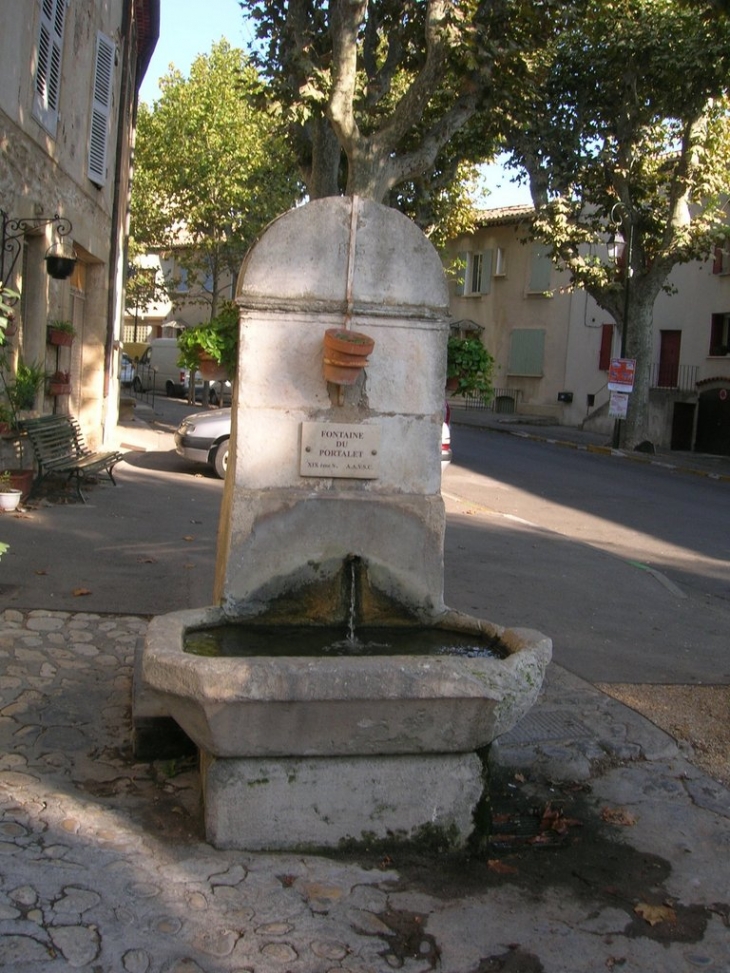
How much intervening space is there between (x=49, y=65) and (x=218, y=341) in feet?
27.8

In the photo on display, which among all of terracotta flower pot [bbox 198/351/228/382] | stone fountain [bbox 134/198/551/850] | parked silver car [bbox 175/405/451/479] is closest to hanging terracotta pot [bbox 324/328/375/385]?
stone fountain [bbox 134/198/551/850]

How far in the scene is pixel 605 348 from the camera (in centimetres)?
3462

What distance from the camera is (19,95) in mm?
10844

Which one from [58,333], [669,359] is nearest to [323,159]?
[58,333]

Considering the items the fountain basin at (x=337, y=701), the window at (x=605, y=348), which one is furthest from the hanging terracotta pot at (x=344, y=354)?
the window at (x=605, y=348)

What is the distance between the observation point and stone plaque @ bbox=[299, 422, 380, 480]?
15.8 feet

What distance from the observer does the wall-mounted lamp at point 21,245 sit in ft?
35.1

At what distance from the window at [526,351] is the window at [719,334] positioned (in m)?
9.37

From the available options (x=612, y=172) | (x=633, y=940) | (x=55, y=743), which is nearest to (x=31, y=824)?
(x=55, y=743)

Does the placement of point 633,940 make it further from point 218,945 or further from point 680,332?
point 680,332

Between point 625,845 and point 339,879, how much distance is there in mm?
1193

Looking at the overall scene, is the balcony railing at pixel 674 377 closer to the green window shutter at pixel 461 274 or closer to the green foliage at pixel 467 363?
the green window shutter at pixel 461 274

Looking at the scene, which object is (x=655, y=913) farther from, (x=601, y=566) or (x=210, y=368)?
(x=601, y=566)

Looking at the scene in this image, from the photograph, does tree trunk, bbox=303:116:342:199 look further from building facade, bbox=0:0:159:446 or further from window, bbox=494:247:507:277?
window, bbox=494:247:507:277
